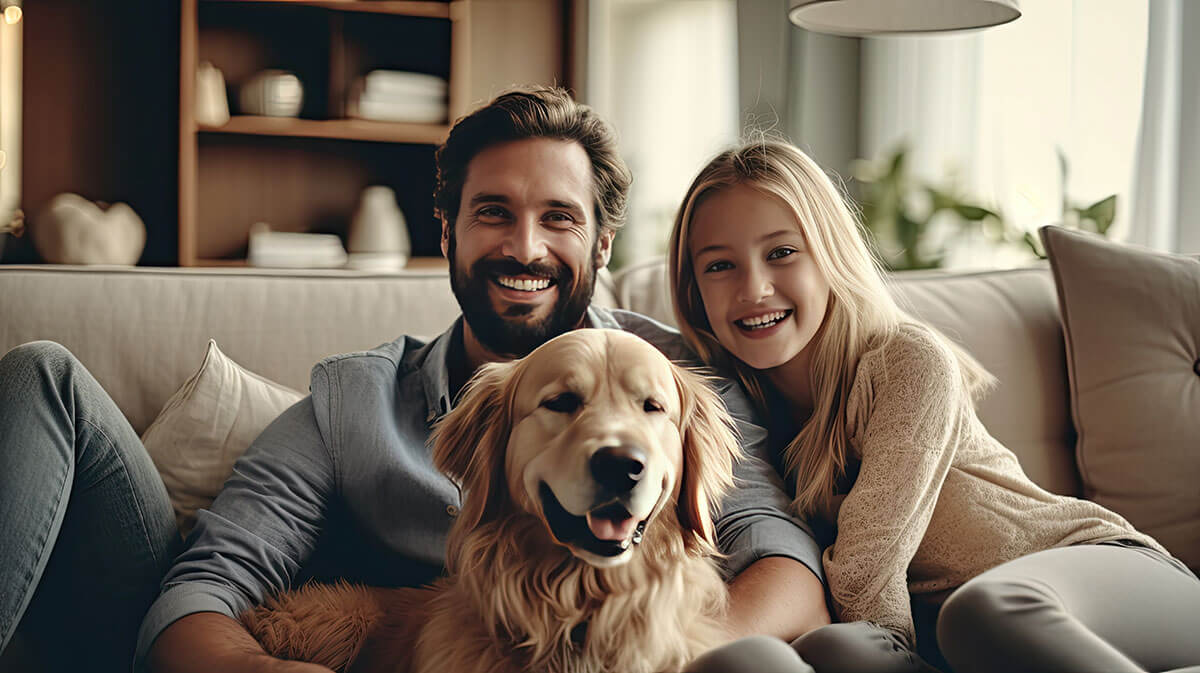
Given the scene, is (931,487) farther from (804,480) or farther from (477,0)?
(477,0)

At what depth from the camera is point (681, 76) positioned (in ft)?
16.0

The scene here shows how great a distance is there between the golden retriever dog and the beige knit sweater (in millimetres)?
296

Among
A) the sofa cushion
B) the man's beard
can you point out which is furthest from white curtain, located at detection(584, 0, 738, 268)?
the man's beard

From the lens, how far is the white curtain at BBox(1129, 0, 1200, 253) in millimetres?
2947

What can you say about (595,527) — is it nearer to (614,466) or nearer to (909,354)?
(614,466)

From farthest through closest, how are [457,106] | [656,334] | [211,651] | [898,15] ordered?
[457,106] < [898,15] < [656,334] < [211,651]

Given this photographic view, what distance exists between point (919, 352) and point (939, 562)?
1.08 ft

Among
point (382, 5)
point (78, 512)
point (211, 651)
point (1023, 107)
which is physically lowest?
point (211, 651)

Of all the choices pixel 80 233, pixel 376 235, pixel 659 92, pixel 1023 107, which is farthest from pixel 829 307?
pixel 659 92

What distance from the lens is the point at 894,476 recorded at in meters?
1.49

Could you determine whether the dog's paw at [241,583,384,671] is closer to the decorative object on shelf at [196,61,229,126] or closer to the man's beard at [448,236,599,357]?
the man's beard at [448,236,599,357]

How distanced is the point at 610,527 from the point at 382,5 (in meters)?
A: 3.78

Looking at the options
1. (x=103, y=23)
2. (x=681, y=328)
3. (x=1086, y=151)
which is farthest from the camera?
(x=103, y=23)

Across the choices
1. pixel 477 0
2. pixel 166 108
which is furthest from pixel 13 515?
pixel 477 0
